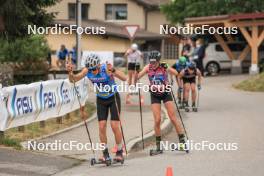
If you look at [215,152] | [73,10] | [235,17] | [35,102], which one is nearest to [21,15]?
[35,102]

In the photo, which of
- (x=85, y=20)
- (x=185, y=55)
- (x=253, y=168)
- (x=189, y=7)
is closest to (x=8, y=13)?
(x=185, y=55)

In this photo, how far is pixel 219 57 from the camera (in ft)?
132

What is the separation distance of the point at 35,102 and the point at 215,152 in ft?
14.3

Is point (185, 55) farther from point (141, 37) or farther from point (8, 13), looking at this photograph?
point (141, 37)

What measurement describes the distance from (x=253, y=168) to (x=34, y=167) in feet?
12.0

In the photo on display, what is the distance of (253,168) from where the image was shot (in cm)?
1150

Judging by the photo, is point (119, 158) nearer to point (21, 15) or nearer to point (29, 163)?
point (29, 163)

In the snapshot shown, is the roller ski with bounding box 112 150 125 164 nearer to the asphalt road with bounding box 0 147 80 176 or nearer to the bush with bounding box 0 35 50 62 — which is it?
the asphalt road with bounding box 0 147 80 176

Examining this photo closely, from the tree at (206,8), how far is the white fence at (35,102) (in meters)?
25.5

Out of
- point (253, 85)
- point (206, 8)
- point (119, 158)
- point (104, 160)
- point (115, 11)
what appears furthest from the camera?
point (115, 11)

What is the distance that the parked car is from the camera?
3984 centimetres

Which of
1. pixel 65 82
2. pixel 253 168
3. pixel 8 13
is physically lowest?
pixel 253 168

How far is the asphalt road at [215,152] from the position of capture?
11.4 metres

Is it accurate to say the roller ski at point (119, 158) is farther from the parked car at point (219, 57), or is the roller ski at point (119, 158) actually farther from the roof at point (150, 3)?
the roof at point (150, 3)
